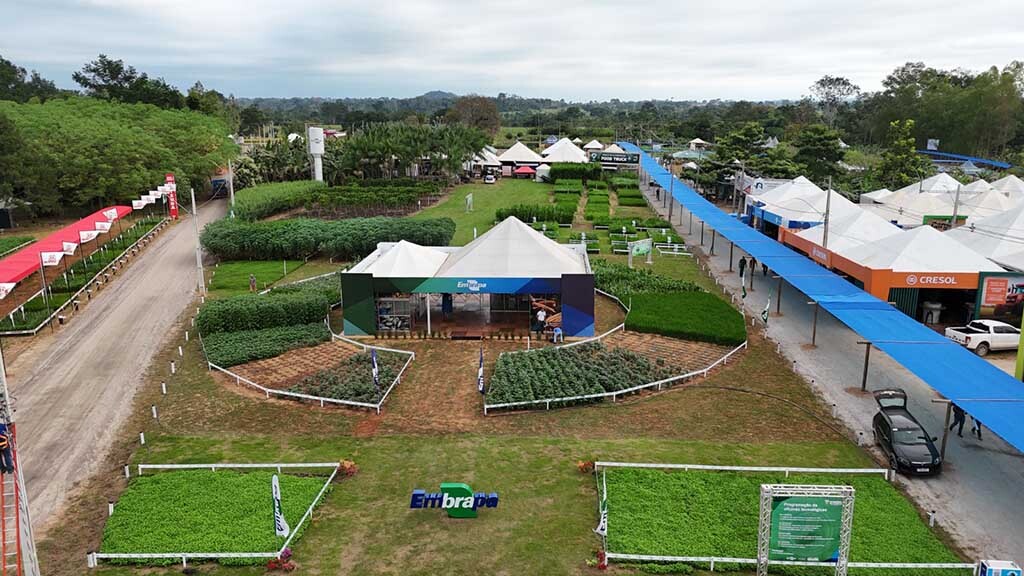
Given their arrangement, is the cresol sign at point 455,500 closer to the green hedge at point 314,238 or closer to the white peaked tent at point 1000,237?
the green hedge at point 314,238

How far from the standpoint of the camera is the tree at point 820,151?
6694cm

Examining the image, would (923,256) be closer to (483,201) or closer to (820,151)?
(483,201)

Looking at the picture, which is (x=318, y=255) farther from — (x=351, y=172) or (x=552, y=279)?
(x=351, y=172)

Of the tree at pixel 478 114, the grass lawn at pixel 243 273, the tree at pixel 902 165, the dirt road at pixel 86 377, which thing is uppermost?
the tree at pixel 478 114

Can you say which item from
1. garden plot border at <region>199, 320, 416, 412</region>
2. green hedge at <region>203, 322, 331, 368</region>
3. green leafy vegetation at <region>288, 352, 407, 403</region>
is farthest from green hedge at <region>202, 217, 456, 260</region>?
green leafy vegetation at <region>288, 352, 407, 403</region>

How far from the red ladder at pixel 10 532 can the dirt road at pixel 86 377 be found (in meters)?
0.76

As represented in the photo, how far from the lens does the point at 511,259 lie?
28688 millimetres

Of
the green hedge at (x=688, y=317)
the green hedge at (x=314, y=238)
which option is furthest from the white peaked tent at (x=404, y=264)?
the green hedge at (x=314, y=238)

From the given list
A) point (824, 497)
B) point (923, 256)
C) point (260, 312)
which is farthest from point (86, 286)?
point (923, 256)

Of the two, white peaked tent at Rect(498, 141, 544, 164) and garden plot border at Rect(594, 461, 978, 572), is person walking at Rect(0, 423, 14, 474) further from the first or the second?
white peaked tent at Rect(498, 141, 544, 164)

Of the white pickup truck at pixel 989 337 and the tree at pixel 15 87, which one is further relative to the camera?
the tree at pixel 15 87

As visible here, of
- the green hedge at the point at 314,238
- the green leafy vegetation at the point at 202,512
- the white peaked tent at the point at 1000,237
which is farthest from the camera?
the green hedge at the point at 314,238

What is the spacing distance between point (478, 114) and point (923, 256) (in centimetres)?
11593

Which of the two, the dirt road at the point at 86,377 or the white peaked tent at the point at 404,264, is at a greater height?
the white peaked tent at the point at 404,264
